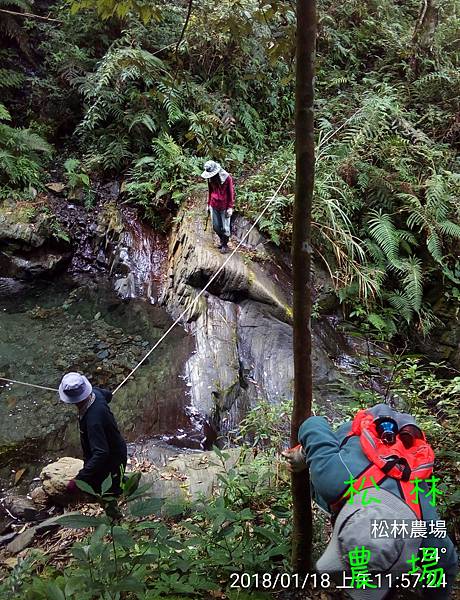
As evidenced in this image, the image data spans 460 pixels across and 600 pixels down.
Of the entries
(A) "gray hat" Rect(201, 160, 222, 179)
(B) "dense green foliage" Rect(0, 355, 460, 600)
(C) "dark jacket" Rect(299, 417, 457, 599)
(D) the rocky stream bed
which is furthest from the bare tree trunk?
(C) "dark jacket" Rect(299, 417, 457, 599)

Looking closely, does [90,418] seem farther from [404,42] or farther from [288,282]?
[404,42]

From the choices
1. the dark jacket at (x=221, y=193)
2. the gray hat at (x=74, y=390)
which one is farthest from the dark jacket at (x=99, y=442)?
the dark jacket at (x=221, y=193)

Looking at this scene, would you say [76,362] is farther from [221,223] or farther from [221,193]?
[221,193]

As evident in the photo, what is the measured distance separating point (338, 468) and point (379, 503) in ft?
0.65

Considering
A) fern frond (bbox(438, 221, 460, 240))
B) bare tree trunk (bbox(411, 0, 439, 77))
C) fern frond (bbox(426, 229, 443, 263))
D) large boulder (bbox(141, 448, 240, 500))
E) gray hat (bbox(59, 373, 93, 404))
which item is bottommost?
large boulder (bbox(141, 448, 240, 500))

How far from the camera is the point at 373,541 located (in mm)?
1556

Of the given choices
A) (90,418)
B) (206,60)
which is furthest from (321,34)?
(90,418)

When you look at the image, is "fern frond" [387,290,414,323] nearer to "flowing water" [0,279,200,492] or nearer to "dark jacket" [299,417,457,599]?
"flowing water" [0,279,200,492]

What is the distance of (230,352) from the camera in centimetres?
659

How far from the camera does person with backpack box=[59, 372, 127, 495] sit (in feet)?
11.5

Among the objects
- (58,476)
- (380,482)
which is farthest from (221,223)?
(380,482)

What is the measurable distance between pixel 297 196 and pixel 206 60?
9.88m

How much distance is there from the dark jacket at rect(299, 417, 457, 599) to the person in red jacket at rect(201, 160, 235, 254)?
5203 millimetres

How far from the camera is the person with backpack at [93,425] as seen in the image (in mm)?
3496
